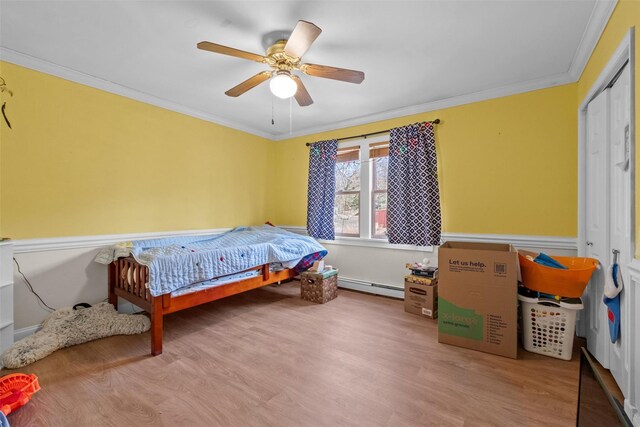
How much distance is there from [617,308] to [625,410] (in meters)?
0.53

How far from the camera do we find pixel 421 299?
9.31 ft

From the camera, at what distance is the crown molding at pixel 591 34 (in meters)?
1.64

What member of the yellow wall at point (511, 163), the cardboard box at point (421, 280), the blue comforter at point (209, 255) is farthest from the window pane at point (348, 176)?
the cardboard box at point (421, 280)

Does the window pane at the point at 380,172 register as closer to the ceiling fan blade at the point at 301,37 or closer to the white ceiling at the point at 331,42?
the white ceiling at the point at 331,42

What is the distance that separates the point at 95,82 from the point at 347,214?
318 cm

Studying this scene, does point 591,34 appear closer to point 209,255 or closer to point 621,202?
point 621,202

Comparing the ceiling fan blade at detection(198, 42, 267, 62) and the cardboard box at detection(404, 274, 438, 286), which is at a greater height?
the ceiling fan blade at detection(198, 42, 267, 62)

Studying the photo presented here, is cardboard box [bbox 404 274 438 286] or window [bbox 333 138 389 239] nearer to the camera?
cardboard box [bbox 404 274 438 286]

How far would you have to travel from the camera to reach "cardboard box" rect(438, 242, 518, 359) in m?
2.02

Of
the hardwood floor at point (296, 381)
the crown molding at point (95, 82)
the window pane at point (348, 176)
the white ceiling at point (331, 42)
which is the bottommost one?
the hardwood floor at point (296, 381)

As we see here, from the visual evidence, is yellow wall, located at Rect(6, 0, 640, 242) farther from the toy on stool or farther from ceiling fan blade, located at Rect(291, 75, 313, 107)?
ceiling fan blade, located at Rect(291, 75, 313, 107)

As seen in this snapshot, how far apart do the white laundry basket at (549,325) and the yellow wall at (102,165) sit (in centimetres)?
356

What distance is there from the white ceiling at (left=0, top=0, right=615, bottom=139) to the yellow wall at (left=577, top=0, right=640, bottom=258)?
88mm

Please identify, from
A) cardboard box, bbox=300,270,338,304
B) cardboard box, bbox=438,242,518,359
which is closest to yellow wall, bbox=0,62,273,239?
cardboard box, bbox=300,270,338,304
